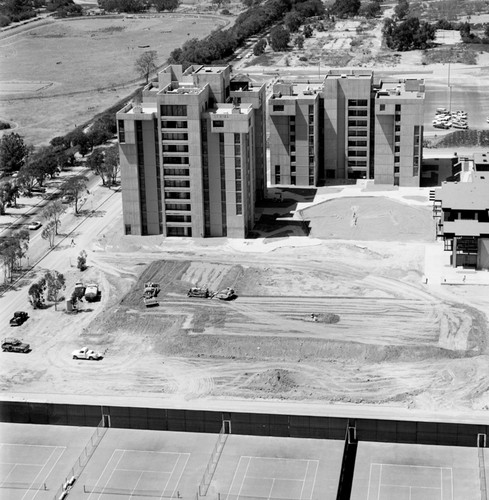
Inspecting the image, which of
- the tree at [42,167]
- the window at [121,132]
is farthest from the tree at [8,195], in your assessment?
the window at [121,132]

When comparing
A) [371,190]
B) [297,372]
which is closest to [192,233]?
[371,190]

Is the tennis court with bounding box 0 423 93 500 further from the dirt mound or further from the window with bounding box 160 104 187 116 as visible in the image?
the window with bounding box 160 104 187 116

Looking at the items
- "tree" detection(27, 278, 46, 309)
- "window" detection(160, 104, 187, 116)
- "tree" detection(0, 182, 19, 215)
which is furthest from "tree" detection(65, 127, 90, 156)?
"tree" detection(27, 278, 46, 309)

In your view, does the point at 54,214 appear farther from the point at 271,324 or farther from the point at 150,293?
the point at 271,324

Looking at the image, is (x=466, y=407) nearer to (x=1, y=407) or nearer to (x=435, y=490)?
(x=435, y=490)

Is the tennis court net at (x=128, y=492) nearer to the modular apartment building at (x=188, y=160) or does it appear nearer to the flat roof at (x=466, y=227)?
the flat roof at (x=466, y=227)
